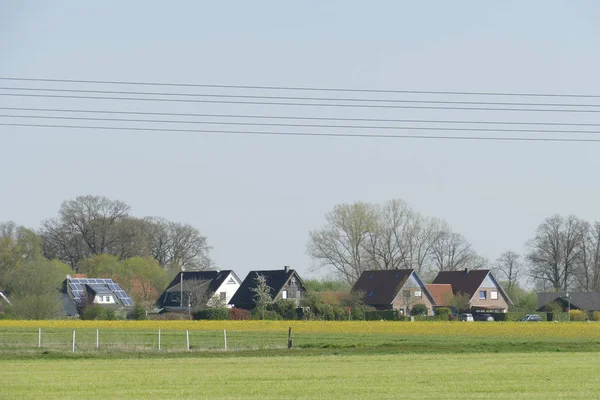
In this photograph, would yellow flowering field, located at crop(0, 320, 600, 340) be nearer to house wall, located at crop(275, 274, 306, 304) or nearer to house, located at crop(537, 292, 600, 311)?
house wall, located at crop(275, 274, 306, 304)

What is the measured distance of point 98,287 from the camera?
106625 millimetres

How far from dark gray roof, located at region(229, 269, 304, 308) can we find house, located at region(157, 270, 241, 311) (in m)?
1.73

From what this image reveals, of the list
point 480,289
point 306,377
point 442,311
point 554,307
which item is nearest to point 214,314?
point 442,311

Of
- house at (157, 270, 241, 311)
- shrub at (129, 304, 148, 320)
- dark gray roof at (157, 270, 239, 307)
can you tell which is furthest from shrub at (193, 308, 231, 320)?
dark gray roof at (157, 270, 239, 307)

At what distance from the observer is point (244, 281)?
11419 centimetres

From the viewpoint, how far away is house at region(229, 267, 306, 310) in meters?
110

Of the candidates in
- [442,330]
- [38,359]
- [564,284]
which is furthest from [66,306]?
[38,359]

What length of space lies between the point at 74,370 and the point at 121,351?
10713 millimetres

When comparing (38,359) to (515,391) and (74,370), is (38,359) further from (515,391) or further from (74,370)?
(515,391)

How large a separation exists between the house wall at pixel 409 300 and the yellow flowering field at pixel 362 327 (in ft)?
90.7

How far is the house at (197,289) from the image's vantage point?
342 feet

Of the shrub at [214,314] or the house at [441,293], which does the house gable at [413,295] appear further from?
the shrub at [214,314]

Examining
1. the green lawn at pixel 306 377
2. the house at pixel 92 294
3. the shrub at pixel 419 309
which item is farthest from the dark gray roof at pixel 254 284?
the green lawn at pixel 306 377

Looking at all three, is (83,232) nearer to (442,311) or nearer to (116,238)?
(116,238)
